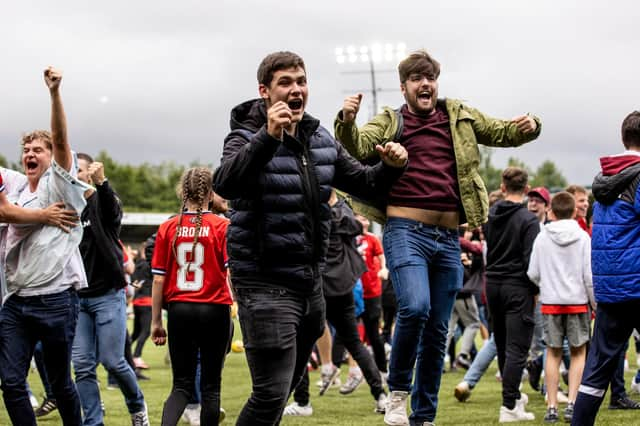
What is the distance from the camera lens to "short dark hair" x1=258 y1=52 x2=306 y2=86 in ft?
16.6

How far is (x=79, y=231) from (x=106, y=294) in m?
1.61

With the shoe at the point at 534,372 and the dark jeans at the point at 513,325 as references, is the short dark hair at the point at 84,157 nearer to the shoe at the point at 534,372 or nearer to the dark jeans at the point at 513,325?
the dark jeans at the point at 513,325

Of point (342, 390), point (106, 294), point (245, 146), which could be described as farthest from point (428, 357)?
point (342, 390)

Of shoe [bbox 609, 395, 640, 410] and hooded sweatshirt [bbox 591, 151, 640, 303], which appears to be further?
shoe [bbox 609, 395, 640, 410]

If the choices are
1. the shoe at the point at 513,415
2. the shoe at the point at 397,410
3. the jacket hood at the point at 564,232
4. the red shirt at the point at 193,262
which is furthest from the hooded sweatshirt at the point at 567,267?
the red shirt at the point at 193,262

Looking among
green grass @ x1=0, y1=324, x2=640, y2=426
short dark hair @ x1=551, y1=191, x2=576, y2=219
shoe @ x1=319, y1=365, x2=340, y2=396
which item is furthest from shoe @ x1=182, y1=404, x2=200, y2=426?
short dark hair @ x1=551, y1=191, x2=576, y2=219

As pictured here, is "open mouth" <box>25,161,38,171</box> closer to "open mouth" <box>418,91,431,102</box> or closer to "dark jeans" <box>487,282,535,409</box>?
"open mouth" <box>418,91,431,102</box>

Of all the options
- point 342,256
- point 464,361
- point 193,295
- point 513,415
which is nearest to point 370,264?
point 342,256

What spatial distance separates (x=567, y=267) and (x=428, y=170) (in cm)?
300

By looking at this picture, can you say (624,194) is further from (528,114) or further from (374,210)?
(374,210)

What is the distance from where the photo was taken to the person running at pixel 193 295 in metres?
6.71

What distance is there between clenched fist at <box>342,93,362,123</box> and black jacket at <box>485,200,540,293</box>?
3827mm

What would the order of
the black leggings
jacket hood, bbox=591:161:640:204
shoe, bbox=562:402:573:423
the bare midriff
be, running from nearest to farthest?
1. jacket hood, bbox=591:161:640:204
2. the bare midriff
3. the black leggings
4. shoe, bbox=562:402:573:423

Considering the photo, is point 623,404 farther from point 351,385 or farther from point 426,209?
point 426,209
